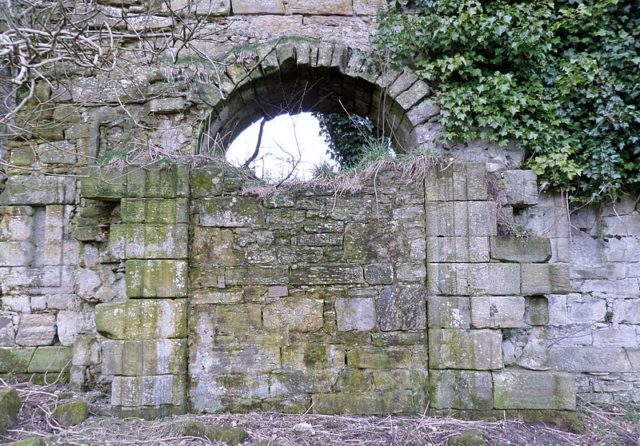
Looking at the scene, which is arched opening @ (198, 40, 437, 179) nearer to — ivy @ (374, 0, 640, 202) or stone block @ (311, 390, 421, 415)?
ivy @ (374, 0, 640, 202)

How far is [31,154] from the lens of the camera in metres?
4.52

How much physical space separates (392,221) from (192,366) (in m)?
2.07

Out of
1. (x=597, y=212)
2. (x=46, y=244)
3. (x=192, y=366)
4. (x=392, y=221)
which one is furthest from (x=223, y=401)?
(x=597, y=212)

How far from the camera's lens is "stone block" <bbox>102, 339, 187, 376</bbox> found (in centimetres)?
351

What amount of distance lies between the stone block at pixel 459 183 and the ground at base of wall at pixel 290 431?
5.92 feet

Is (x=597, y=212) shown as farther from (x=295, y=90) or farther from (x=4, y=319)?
(x=4, y=319)

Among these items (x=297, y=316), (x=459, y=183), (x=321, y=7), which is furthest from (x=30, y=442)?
(x=321, y=7)

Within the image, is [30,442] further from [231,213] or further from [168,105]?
[168,105]

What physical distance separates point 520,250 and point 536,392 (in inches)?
45.0

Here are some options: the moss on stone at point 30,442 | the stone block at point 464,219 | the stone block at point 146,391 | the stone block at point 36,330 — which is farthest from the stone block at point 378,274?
the stone block at point 36,330

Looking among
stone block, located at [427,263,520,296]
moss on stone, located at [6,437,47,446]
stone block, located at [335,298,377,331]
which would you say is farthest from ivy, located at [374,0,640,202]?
moss on stone, located at [6,437,47,446]

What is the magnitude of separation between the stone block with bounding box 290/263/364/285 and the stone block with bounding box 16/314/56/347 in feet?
8.43

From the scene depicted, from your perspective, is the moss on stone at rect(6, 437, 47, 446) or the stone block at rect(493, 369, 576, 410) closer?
the moss on stone at rect(6, 437, 47, 446)

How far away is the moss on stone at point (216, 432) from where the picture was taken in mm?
3139
